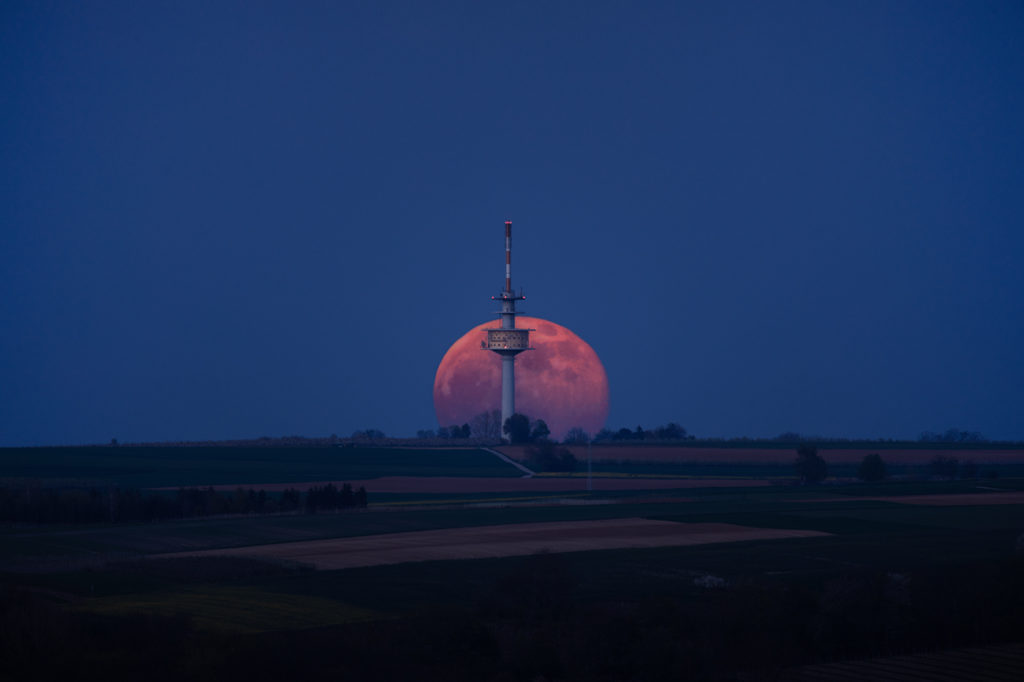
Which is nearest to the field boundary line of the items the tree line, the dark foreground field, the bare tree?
the bare tree

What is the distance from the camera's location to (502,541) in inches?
2309

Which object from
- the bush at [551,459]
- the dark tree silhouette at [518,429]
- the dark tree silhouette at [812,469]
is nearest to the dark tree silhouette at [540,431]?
the dark tree silhouette at [518,429]

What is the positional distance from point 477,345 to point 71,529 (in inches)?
3974

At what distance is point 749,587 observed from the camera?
42.6 metres

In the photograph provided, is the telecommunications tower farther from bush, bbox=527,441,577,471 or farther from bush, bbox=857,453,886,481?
bush, bbox=857,453,886,481

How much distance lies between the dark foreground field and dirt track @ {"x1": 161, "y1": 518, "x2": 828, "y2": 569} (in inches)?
33.6

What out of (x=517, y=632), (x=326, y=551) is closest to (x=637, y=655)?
(x=517, y=632)

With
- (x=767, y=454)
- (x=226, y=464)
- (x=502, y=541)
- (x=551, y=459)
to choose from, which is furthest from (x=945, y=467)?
(x=226, y=464)

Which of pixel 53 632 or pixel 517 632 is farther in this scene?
pixel 517 632

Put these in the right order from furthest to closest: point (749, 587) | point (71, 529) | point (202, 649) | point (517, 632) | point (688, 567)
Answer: point (71, 529) → point (688, 567) → point (749, 587) → point (517, 632) → point (202, 649)

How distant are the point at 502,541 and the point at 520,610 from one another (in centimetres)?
1797

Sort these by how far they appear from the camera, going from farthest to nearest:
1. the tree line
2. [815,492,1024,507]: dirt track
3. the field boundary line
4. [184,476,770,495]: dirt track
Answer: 1. the field boundary line
2. [184,476,770,495]: dirt track
3. [815,492,1024,507]: dirt track
4. the tree line

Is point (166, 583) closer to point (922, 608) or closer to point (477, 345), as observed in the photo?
point (922, 608)

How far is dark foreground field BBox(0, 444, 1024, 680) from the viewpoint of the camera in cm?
3425
